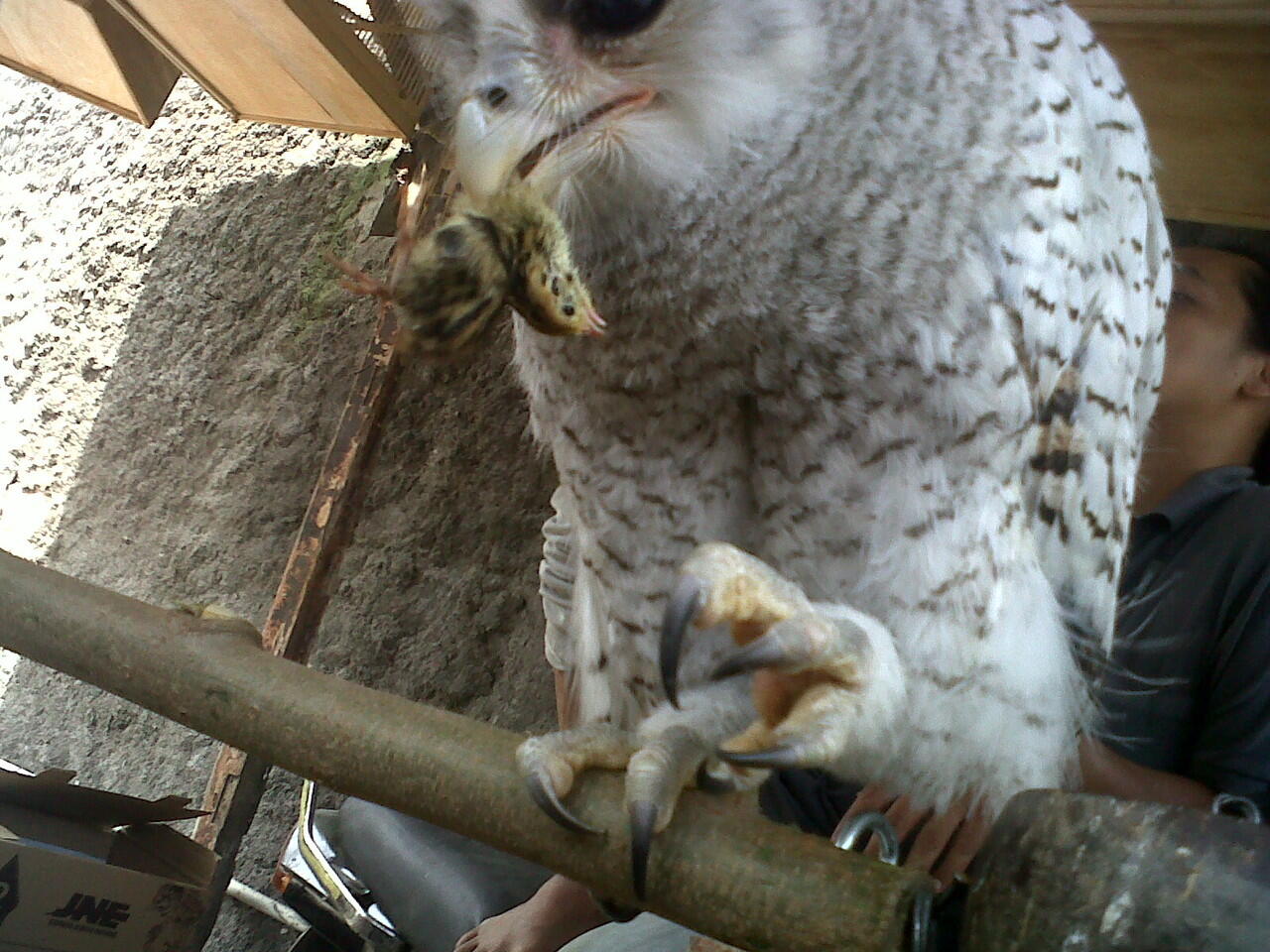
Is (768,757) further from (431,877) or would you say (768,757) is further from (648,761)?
(431,877)

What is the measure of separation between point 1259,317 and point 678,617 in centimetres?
127

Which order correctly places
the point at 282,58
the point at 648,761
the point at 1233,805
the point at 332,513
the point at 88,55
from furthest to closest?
the point at 332,513 → the point at 88,55 → the point at 282,58 → the point at 1233,805 → the point at 648,761

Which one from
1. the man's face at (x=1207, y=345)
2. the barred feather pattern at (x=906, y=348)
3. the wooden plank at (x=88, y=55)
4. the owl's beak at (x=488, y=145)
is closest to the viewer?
the owl's beak at (x=488, y=145)

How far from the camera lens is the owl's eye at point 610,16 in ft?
3.00

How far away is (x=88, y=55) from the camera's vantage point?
2250 millimetres

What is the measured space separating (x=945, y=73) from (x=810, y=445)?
40 centimetres

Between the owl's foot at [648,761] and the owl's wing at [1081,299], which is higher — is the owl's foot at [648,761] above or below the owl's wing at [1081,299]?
below

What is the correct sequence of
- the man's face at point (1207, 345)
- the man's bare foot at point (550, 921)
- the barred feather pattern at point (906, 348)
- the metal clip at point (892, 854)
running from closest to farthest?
the metal clip at point (892, 854)
the barred feather pattern at point (906, 348)
the man's face at point (1207, 345)
the man's bare foot at point (550, 921)

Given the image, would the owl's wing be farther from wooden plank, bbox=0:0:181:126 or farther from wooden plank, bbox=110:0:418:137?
wooden plank, bbox=0:0:181:126

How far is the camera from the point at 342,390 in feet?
9.36

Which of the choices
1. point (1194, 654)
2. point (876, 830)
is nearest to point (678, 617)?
point (876, 830)

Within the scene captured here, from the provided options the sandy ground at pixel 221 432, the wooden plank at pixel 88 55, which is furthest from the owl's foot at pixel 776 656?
the wooden plank at pixel 88 55

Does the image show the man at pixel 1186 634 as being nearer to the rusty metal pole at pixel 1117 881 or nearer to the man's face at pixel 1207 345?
the man's face at pixel 1207 345

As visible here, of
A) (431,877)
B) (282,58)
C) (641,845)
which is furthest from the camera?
(282,58)
